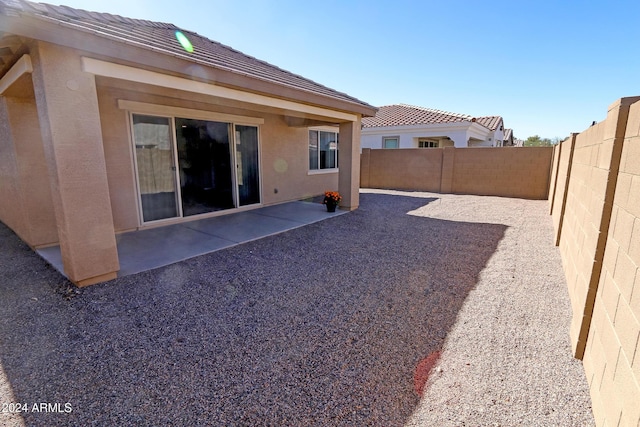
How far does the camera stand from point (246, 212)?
8.45 meters

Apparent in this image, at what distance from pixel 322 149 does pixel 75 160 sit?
28.1 feet

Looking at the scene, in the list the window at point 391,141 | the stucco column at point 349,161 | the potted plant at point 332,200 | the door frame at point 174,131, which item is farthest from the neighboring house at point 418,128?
the door frame at point 174,131

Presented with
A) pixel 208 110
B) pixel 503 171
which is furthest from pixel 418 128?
pixel 208 110

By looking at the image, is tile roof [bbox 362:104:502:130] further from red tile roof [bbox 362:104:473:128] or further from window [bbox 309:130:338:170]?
window [bbox 309:130:338:170]

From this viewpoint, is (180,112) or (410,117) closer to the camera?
(180,112)

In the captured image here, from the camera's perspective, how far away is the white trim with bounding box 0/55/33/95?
3.38 m

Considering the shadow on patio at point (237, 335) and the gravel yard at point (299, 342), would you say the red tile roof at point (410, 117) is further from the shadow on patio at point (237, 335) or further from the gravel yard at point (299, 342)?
the shadow on patio at point (237, 335)

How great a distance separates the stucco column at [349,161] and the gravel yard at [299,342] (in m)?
3.74

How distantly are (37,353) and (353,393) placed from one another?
278 cm

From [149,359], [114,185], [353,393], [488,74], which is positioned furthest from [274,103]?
[488,74]

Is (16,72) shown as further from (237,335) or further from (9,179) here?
(237,335)

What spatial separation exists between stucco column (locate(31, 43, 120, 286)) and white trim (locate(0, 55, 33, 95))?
0.40ft

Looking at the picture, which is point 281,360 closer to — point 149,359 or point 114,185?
point 149,359

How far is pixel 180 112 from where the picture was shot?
6754 mm
